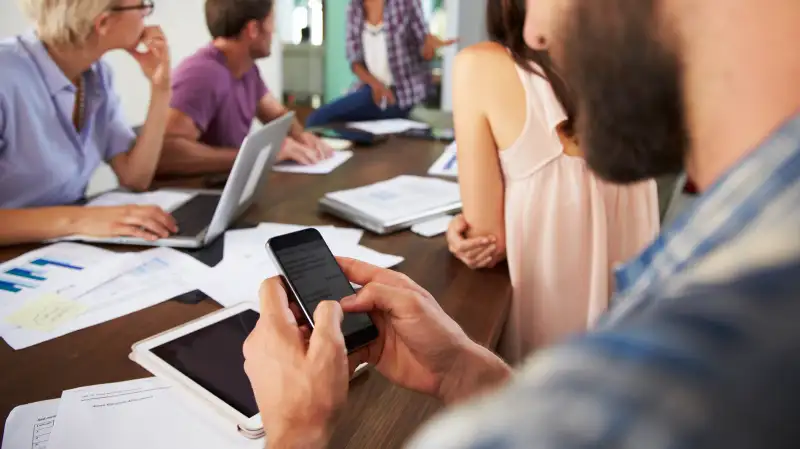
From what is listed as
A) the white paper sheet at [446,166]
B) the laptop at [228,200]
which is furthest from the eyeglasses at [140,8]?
the white paper sheet at [446,166]

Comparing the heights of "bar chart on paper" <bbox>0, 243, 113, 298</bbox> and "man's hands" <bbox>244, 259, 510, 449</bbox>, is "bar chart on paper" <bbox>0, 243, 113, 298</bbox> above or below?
below

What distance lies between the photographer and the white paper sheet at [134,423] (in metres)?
0.64

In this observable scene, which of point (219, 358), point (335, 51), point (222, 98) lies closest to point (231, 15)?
point (222, 98)

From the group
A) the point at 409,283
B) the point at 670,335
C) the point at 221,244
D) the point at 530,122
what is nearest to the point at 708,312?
the point at 670,335

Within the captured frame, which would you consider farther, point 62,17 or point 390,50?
point 390,50

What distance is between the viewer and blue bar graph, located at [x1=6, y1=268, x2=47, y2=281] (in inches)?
39.7

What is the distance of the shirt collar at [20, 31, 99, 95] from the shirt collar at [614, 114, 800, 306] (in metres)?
1.48

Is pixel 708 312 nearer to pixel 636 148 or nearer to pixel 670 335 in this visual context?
pixel 670 335

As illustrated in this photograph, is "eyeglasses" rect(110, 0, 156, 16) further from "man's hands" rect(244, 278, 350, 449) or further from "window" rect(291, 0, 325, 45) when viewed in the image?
"window" rect(291, 0, 325, 45)

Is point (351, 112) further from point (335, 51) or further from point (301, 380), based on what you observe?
point (335, 51)

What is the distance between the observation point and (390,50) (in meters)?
3.74

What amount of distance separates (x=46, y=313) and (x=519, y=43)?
90cm

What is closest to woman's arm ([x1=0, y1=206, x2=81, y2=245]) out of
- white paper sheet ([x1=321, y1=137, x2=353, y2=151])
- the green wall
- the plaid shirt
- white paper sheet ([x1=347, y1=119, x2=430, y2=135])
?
white paper sheet ([x1=321, y1=137, x2=353, y2=151])

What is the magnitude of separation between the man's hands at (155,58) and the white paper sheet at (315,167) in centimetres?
37
